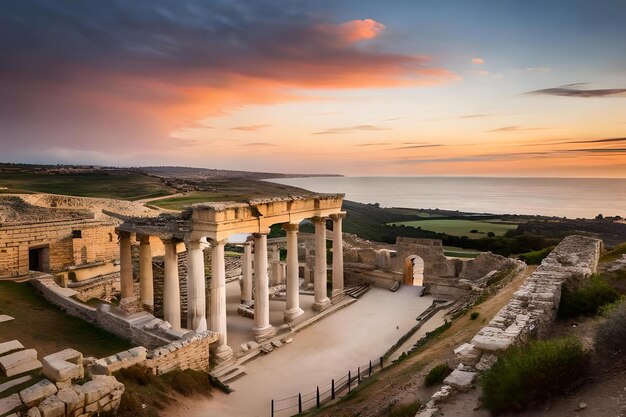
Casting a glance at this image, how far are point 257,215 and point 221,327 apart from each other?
17.5 feet

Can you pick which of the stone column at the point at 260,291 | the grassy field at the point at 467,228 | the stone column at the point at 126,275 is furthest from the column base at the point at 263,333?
the grassy field at the point at 467,228

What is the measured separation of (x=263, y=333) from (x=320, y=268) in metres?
5.99

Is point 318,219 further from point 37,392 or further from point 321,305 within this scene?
point 37,392

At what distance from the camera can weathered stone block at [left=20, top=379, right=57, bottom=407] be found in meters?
8.95

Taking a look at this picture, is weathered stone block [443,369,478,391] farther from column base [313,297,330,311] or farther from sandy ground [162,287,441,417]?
column base [313,297,330,311]

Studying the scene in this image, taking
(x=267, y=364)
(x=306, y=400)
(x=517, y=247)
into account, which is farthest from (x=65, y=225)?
(x=517, y=247)

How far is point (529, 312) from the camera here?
449 inches

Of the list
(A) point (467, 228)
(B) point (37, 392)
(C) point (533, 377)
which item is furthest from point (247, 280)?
(A) point (467, 228)

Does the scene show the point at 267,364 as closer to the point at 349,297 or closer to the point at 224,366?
the point at 224,366

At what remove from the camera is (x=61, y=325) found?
1686cm

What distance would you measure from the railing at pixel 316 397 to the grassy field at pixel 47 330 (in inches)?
243

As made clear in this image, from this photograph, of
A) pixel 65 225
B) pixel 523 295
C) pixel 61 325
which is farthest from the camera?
pixel 65 225

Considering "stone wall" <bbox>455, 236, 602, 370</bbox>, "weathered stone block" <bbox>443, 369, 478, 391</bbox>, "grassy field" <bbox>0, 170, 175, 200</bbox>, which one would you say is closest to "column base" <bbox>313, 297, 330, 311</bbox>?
"stone wall" <bbox>455, 236, 602, 370</bbox>

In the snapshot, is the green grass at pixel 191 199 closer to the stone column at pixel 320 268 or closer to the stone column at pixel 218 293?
the stone column at pixel 320 268
